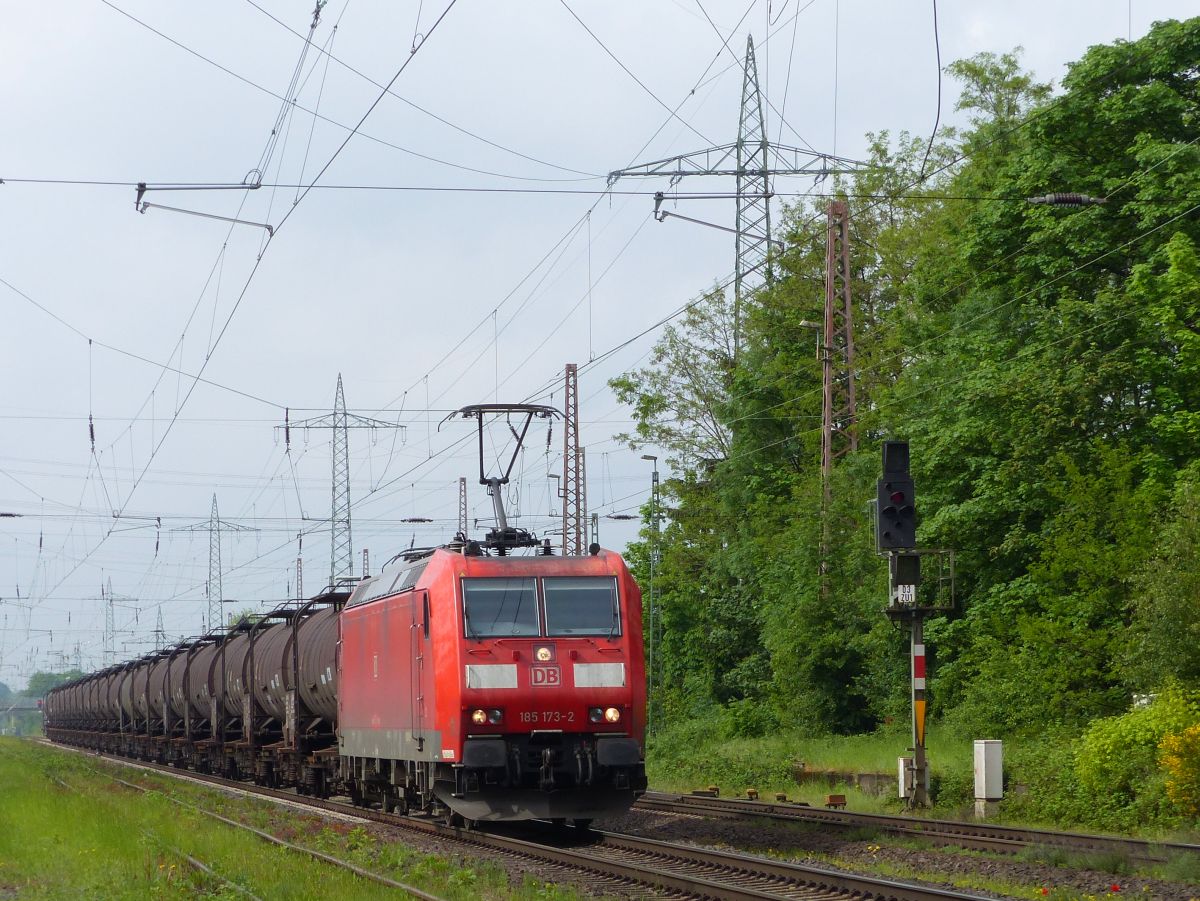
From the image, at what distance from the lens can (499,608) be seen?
17.7m

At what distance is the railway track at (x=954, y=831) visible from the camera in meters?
14.5

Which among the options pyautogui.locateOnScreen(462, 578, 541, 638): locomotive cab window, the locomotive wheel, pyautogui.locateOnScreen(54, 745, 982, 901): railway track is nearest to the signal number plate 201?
pyautogui.locateOnScreen(462, 578, 541, 638): locomotive cab window

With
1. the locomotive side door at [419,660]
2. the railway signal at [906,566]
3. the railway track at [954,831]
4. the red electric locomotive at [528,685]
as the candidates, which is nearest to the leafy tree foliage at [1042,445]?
the railway signal at [906,566]

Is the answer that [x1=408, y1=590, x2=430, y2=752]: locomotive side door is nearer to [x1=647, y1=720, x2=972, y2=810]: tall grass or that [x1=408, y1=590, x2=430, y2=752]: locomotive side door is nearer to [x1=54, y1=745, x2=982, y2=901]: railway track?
[x1=54, y1=745, x2=982, y2=901]: railway track

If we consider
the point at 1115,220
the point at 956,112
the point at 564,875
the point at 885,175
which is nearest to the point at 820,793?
the point at 564,875

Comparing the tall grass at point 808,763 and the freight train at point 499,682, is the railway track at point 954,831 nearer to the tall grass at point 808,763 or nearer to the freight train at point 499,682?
the tall grass at point 808,763

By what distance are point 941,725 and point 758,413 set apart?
65.4 feet

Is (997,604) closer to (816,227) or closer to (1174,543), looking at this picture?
(1174,543)

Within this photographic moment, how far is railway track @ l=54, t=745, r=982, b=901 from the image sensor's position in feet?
39.7

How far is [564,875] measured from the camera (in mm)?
14492

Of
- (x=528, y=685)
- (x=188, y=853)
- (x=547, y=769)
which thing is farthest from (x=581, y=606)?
(x=188, y=853)

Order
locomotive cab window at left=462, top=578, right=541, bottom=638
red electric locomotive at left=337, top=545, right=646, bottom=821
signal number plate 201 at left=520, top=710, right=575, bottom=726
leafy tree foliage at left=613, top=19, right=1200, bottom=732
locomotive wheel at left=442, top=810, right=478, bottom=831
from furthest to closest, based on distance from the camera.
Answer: leafy tree foliage at left=613, top=19, right=1200, bottom=732
locomotive wheel at left=442, top=810, right=478, bottom=831
locomotive cab window at left=462, top=578, right=541, bottom=638
signal number plate 201 at left=520, top=710, right=575, bottom=726
red electric locomotive at left=337, top=545, right=646, bottom=821

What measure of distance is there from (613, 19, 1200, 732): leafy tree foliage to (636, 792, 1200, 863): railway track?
550 cm

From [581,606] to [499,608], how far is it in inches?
39.5
